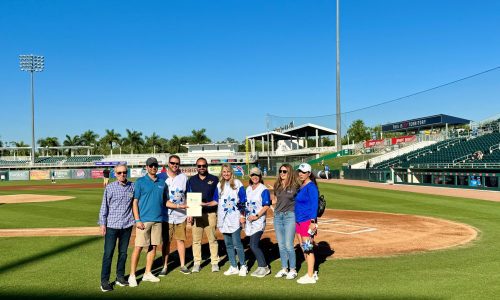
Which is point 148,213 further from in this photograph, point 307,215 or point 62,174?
point 62,174

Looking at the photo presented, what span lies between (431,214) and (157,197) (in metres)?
12.8

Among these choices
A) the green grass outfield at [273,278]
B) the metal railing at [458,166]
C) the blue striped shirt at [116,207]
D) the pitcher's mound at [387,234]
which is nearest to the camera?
the green grass outfield at [273,278]

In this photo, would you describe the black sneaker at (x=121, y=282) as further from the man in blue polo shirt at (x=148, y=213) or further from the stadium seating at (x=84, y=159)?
the stadium seating at (x=84, y=159)

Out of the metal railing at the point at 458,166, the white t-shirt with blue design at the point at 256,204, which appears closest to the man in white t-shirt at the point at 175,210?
the white t-shirt with blue design at the point at 256,204

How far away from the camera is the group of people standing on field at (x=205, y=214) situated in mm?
6621

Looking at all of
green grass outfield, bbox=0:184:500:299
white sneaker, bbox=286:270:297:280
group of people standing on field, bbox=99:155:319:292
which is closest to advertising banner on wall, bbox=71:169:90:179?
green grass outfield, bbox=0:184:500:299

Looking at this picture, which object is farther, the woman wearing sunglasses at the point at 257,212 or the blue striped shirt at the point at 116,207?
the woman wearing sunglasses at the point at 257,212

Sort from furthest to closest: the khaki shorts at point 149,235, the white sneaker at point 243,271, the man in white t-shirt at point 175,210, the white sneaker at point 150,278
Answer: the man in white t-shirt at point 175,210 < the white sneaker at point 243,271 < the white sneaker at point 150,278 < the khaki shorts at point 149,235

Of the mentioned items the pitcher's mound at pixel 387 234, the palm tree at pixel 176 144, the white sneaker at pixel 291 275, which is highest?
the palm tree at pixel 176 144

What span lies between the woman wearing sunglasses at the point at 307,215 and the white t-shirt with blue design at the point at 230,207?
1.05 m

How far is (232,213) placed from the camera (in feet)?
23.9

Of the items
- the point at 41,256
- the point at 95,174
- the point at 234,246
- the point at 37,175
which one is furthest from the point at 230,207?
the point at 37,175

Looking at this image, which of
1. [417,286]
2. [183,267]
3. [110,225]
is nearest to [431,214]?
[417,286]

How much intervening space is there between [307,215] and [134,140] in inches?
3993
